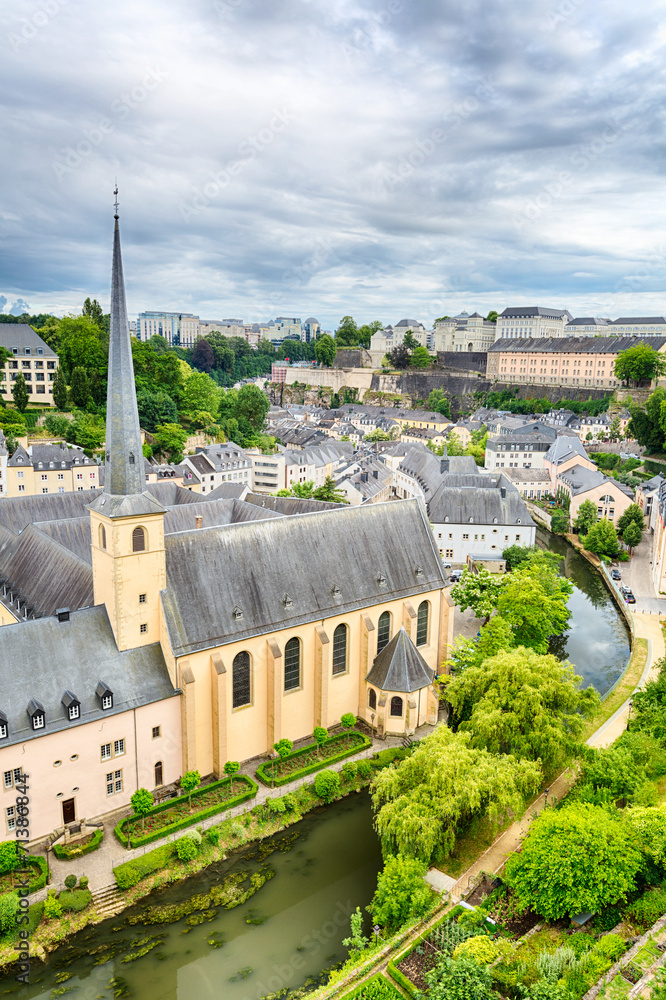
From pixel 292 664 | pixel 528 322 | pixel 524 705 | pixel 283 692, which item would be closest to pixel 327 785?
pixel 283 692

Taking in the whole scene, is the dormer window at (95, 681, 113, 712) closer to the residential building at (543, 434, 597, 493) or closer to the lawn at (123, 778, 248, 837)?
the lawn at (123, 778, 248, 837)

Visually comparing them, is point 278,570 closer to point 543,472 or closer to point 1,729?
point 1,729

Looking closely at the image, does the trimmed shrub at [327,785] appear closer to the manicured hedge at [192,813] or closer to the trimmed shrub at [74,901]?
the manicured hedge at [192,813]

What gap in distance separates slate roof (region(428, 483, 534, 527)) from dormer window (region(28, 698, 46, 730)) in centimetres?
4756

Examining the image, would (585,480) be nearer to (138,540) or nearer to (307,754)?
(307,754)

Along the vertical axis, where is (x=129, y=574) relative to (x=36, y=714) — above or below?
above

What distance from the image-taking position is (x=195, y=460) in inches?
3777

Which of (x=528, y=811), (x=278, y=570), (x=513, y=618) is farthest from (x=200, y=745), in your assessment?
(x=513, y=618)

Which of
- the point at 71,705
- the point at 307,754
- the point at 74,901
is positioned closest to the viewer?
the point at 74,901

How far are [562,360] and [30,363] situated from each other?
12198cm

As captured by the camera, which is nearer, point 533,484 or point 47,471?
point 47,471

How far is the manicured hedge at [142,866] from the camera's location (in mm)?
25797

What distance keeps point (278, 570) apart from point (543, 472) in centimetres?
7724

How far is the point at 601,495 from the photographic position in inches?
3241
